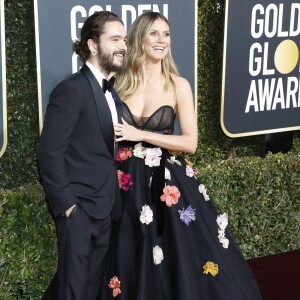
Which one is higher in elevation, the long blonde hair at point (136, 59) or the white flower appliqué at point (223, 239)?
the long blonde hair at point (136, 59)

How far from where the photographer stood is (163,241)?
4.20 metres

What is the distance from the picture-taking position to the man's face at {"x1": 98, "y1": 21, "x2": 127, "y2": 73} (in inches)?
146

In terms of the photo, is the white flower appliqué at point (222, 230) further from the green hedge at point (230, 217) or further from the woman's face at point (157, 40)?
the green hedge at point (230, 217)

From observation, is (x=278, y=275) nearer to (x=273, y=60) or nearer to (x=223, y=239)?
(x=223, y=239)

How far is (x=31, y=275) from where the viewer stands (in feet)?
16.0

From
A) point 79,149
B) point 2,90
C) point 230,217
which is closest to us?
point 79,149

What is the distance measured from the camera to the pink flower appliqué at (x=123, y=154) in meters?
4.25

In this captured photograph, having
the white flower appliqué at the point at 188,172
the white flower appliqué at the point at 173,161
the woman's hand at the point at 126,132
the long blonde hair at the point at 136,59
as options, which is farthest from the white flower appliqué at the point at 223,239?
the long blonde hair at the point at 136,59

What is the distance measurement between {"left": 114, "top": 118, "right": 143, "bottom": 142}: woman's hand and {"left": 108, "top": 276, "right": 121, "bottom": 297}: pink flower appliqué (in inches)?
32.0

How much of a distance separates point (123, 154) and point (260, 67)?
7.87ft

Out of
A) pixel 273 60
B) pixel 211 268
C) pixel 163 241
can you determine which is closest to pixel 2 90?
pixel 163 241

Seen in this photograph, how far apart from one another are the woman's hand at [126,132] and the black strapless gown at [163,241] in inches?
5.8

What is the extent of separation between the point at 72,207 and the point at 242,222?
8.53ft

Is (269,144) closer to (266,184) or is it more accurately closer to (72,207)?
(266,184)
